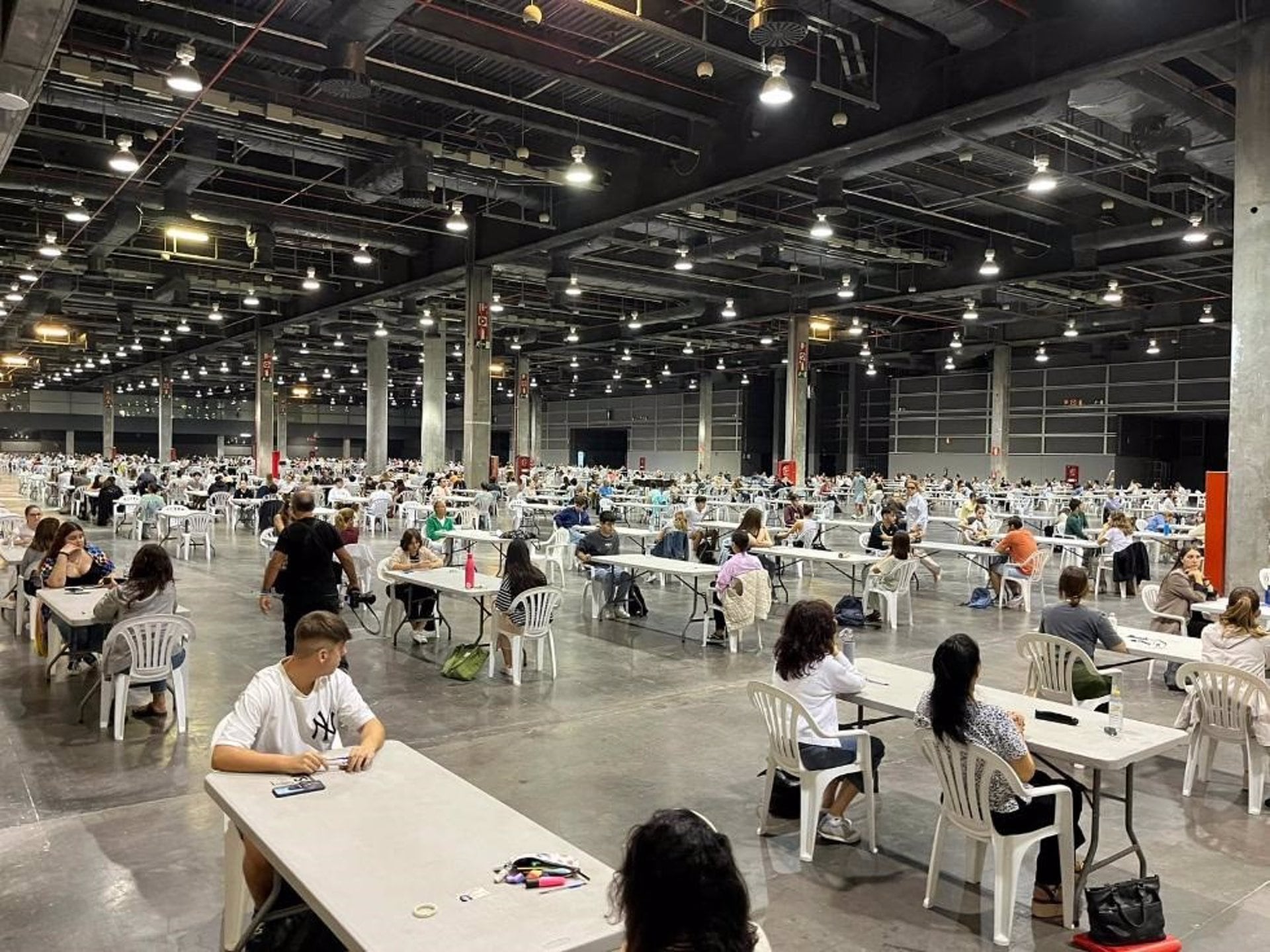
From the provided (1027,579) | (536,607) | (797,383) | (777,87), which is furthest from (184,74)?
(797,383)

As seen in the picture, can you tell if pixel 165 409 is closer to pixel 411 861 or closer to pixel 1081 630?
pixel 1081 630

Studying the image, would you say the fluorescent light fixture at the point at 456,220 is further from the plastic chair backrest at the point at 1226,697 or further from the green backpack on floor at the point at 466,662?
the plastic chair backrest at the point at 1226,697

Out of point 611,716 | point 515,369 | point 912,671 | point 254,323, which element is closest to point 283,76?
point 611,716

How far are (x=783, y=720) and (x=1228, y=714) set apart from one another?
255cm

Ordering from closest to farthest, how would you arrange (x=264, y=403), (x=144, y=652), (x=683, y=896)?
(x=683, y=896) < (x=144, y=652) < (x=264, y=403)

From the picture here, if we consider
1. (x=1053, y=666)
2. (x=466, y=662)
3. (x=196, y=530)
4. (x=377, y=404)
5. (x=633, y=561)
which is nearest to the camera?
(x=1053, y=666)

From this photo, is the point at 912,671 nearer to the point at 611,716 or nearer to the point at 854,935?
the point at 854,935

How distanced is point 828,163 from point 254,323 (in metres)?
21.4

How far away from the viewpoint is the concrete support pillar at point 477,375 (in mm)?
17797

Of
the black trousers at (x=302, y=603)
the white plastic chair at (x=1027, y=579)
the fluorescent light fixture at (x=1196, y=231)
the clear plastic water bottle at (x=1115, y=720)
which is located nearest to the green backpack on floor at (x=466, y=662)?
the black trousers at (x=302, y=603)

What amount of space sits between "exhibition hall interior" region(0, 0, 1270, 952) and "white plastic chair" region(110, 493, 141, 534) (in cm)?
14

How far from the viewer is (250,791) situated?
2781 mm

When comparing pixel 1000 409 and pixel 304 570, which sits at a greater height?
pixel 1000 409

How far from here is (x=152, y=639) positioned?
572cm
